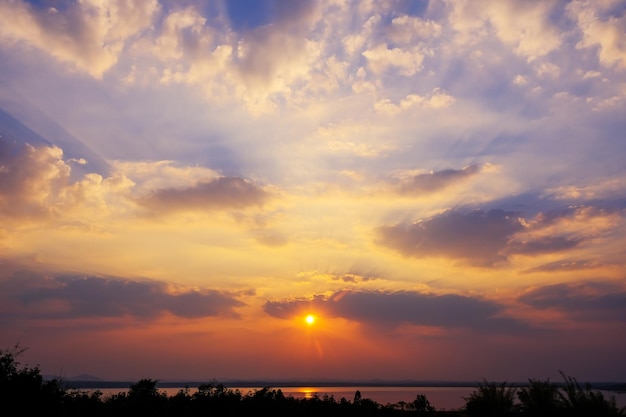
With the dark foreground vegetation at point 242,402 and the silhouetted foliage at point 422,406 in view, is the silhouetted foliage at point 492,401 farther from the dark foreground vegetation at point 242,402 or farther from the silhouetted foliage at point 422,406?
the silhouetted foliage at point 422,406

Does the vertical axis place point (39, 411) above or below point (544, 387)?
below

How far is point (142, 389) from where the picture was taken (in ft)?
71.8

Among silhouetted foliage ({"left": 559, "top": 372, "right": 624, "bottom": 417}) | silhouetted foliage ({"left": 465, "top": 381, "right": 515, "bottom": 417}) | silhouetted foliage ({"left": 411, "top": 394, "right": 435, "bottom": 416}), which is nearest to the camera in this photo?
silhouetted foliage ({"left": 559, "top": 372, "right": 624, "bottom": 417})

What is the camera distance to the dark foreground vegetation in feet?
56.1

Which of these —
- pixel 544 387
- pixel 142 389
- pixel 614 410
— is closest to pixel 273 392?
pixel 142 389

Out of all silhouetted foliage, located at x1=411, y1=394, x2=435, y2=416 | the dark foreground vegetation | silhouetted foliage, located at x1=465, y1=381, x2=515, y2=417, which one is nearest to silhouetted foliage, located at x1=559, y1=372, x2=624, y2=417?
the dark foreground vegetation

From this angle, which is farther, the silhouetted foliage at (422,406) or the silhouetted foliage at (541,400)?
the silhouetted foliage at (422,406)

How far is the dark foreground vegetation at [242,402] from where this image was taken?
56.1 feet

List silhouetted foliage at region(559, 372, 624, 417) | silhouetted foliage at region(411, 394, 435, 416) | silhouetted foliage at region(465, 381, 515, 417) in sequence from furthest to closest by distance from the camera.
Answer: silhouetted foliage at region(411, 394, 435, 416)
silhouetted foliage at region(465, 381, 515, 417)
silhouetted foliage at region(559, 372, 624, 417)

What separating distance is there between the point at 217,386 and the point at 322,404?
516cm

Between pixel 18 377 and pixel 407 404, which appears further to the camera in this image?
pixel 407 404

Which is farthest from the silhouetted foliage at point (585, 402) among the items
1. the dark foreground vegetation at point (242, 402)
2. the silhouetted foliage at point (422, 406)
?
the silhouetted foliage at point (422, 406)

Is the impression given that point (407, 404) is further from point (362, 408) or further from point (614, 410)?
point (614, 410)

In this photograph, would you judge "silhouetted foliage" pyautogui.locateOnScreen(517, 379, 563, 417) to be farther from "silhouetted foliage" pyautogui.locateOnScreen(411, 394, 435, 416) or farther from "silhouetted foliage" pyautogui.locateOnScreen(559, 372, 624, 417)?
"silhouetted foliage" pyautogui.locateOnScreen(411, 394, 435, 416)
